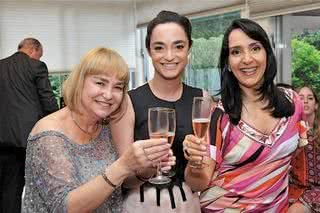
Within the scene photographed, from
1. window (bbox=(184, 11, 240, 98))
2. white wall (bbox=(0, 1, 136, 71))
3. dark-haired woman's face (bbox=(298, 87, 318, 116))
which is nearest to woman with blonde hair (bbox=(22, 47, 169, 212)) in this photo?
dark-haired woman's face (bbox=(298, 87, 318, 116))

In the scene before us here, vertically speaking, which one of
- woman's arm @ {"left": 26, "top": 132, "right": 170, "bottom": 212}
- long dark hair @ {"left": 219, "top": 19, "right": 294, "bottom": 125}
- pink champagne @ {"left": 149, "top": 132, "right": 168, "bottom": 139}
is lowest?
woman's arm @ {"left": 26, "top": 132, "right": 170, "bottom": 212}

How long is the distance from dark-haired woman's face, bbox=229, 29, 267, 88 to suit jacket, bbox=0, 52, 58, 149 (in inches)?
97.2

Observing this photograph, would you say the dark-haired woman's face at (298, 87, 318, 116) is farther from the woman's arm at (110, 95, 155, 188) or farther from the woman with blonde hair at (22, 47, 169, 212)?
the woman with blonde hair at (22, 47, 169, 212)

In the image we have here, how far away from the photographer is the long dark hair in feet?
5.77

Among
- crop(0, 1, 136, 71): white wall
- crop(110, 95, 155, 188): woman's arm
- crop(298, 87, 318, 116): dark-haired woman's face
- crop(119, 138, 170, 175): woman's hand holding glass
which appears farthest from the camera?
crop(0, 1, 136, 71): white wall

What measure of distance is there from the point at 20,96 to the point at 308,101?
235 cm

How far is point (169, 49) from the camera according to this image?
1.81 metres

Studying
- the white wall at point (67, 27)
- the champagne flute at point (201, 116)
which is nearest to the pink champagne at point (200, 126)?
the champagne flute at point (201, 116)

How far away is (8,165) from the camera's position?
3.91 meters

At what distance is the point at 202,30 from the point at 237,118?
3.49 metres

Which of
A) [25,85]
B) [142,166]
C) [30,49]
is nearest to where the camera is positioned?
[142,166]

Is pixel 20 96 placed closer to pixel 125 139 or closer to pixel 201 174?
pixel 125 139

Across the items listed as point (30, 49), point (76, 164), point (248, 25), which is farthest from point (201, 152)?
point (30, 49)

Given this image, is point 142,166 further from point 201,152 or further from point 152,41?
point 152,41
